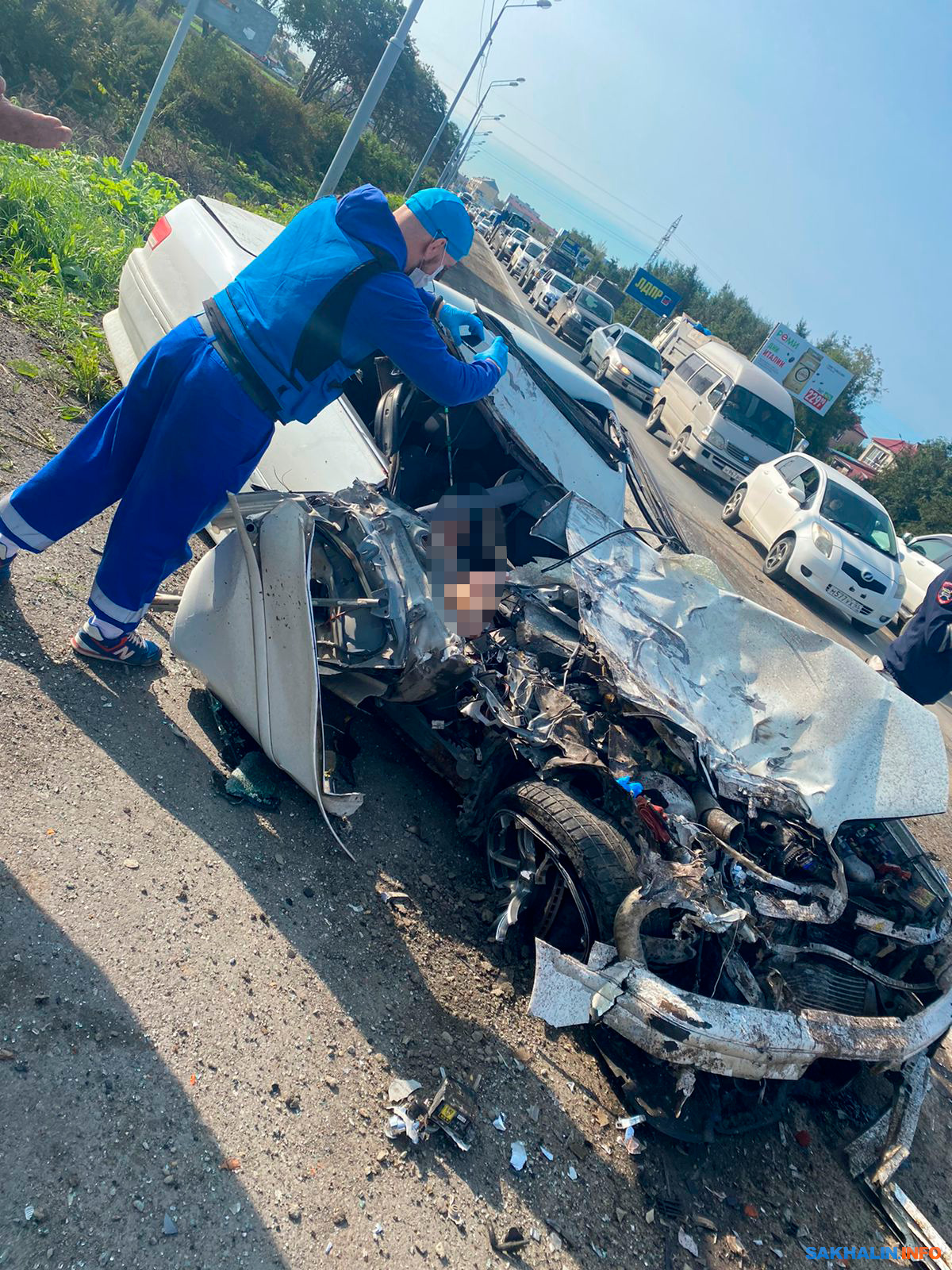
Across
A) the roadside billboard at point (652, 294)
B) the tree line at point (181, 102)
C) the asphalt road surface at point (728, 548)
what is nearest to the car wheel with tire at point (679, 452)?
the asphalt road surface at point (728, 548)

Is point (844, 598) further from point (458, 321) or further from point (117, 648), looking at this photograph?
point (117, 648)

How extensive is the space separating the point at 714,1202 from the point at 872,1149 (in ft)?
2.42

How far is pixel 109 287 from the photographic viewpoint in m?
6.35

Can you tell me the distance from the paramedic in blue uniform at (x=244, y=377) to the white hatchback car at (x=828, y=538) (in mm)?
8606

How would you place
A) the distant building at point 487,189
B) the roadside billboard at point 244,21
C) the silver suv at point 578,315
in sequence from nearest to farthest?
the roadside billboard at point 244,21 < the silver suv at point 578,315 < the distant building at point 487,189

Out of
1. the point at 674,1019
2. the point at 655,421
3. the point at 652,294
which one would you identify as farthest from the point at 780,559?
the point at 652,294

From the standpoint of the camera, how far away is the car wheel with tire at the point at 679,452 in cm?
1438

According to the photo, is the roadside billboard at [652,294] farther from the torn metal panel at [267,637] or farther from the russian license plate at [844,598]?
the torn metal panel at [267,637]

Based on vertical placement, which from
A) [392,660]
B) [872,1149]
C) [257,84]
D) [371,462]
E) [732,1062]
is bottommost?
[872,1149]

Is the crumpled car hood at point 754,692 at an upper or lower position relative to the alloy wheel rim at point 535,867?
upper

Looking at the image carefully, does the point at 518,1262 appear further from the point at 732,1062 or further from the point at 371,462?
the point at 371,462

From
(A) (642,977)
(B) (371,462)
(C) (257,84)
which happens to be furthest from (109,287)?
(C) (257,84)

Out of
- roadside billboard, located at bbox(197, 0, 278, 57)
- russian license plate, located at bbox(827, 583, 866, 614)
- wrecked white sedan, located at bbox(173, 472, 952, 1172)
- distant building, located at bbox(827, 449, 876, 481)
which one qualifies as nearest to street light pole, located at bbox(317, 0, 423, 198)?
roadside billboard, located at bbox(197, 0, 278, 57)

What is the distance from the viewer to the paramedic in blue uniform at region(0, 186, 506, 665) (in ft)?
8.52
